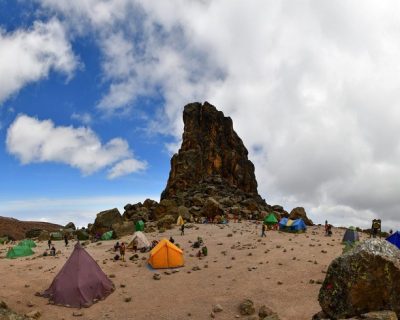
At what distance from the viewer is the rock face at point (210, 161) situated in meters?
98.2

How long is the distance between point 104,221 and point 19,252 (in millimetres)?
15494

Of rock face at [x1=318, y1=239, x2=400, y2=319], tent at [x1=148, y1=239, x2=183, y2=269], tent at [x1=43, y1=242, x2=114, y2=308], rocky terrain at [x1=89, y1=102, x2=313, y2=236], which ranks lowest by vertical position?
tent at [x1=43, y1=242, x2=114, y2=308]

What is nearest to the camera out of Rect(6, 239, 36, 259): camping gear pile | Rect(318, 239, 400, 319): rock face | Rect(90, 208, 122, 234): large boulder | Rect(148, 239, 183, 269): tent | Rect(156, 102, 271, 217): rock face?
Rect(318, 239, 400, 319): rock face

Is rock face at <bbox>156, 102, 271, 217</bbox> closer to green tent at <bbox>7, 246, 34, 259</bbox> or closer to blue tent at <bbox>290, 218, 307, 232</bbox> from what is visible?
blue tent at <bbox>290, 218, 307, 232</bbox>

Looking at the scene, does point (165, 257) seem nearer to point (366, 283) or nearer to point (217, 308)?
point (217, 308)

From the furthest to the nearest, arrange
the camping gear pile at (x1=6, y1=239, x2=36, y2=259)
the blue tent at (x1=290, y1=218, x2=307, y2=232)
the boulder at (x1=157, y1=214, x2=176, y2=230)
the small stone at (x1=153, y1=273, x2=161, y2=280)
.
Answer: the boulder at (x1=157, y1=214, x2=176, y2=230) < the blue tent at (x1=290, y1=218, x2=307, y2=232) < the camping gear pile at (x1=6, y1=239, x2=36, y2=259) < the small stone at (x1=153, y1=273, x2=161, y2=280)

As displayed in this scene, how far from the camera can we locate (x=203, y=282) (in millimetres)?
25797

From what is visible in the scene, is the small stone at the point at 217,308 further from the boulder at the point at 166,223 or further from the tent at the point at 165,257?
the boulder at the point at 166,223

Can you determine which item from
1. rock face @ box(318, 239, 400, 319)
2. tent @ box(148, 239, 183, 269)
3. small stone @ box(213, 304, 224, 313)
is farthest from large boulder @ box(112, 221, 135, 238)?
rock face @ box(318, 239, 400, 319)

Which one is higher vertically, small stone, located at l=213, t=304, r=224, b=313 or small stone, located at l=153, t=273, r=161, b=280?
small stone, located at l=153, t=273, r=161, b=280

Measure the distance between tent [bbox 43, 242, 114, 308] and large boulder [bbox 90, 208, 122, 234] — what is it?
92.6 feet

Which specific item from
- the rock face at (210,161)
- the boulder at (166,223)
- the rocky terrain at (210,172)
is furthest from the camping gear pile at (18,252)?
the rock face at (210,161)

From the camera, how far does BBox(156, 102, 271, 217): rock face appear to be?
98250mm

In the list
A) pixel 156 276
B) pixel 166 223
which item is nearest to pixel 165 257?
pixel 156 276
